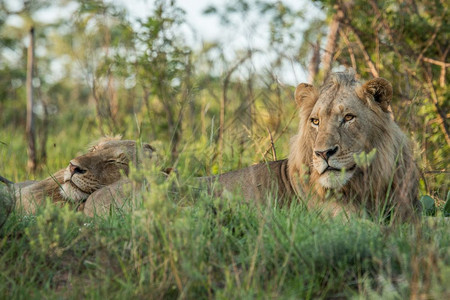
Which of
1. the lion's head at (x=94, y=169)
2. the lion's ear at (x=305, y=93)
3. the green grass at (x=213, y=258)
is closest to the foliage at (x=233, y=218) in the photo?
the green grass at (x=213, y=258)

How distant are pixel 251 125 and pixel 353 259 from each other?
12.5 feet

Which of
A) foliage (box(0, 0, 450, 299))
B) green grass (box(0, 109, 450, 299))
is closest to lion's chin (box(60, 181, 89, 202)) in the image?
foliage (box(0, 0, 450, 299))

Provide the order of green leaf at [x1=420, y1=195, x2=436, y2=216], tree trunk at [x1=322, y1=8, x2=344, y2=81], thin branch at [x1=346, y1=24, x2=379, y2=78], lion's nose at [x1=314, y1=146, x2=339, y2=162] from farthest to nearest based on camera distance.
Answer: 1. tree trunk at [x1=322, y1=8, x2=344, y2=81]
2. thin branch at [x1=346, y1=24, x2=379, y2=78]
3. green leaf at [x1=420, y1=195, x2=436, y2=216]
4. lion's nose at [x1=314, y1=146, x2=339, y2=162]

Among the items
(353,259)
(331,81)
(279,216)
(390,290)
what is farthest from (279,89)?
(390,290)

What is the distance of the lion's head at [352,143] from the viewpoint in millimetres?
3865

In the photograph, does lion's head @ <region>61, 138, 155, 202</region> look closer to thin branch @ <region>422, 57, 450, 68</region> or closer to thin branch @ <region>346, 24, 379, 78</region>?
thin branch @ <region>346, 24, 379, 78</region>

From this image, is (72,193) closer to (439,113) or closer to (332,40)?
(332,40)

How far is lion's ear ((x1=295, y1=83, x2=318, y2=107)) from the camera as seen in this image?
443 centimetres

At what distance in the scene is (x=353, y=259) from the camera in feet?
9.86

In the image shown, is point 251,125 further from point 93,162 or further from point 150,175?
point 150,175

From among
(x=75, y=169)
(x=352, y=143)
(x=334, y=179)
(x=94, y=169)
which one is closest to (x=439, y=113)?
(x=352, y=143)

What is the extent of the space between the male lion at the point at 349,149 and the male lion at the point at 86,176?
1157mm

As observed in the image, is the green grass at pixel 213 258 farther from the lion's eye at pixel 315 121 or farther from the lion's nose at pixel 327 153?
the lion's eye at pixel 315 121

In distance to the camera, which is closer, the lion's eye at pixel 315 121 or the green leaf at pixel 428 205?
the lion's eye at pixel 315 121
